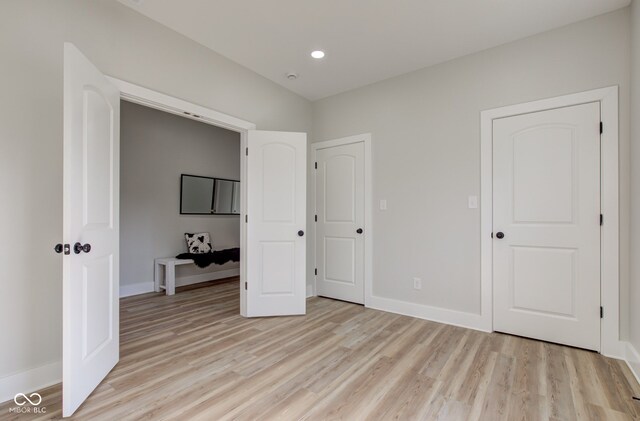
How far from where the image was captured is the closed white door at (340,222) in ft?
12.6

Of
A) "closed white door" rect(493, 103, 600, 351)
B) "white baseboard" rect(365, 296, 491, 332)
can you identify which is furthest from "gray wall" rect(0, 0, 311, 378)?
"closed white door" rect(493, 103, 600, 351)

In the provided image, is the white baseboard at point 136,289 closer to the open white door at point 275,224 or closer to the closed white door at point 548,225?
the open white door at point 275,224

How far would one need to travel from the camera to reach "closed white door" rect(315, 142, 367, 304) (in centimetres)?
383

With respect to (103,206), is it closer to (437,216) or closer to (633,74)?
(437,216)

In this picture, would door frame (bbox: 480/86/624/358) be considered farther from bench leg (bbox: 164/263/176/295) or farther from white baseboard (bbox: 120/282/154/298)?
white baseboard (bbox: 120/282/154/298)

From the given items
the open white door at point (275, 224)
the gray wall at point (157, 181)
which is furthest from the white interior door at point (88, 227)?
the gray wall at point (157, 181)

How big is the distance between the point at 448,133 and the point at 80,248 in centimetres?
319

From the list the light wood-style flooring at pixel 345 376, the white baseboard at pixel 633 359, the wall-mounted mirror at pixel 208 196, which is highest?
the wall-mounted mirror at pixel 208 196

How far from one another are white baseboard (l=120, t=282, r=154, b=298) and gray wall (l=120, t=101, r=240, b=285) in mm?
A: 53

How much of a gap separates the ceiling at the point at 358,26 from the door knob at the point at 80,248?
1.87 m

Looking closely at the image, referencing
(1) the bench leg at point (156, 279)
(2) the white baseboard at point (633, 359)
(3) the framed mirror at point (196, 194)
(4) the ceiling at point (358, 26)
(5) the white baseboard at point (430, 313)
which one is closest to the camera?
(2) the white baseboard at point (633, 359)

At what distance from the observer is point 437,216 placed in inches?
127

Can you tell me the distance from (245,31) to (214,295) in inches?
128

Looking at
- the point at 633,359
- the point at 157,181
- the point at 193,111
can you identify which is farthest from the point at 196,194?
the point at 633,359
